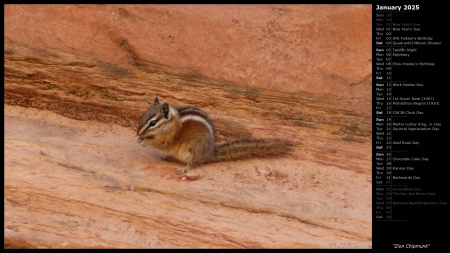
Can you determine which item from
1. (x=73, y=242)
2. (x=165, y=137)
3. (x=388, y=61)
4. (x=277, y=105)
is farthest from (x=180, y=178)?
(x=388, y=61)

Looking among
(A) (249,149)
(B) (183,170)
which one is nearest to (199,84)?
(A) (249,149)

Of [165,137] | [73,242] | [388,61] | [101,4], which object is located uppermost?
[101,4]

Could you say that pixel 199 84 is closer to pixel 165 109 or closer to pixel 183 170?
pixel 165 109

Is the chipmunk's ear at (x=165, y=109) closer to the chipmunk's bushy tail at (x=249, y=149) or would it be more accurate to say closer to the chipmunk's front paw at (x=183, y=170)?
the chipmunk's front paw at (x=183, y=170)

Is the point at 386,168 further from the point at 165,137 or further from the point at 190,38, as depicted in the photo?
the point at 190,38

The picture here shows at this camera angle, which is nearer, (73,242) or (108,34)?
(73,242)

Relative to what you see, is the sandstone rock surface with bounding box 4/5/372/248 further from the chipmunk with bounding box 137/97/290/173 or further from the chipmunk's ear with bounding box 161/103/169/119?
the chipmunk's ear with bounding box 161/103/169/119

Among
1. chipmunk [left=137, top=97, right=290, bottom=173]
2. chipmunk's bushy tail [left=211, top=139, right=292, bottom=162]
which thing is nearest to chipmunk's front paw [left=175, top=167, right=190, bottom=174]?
chipmunk [left=137, top=97, right=290, bottom=173]
